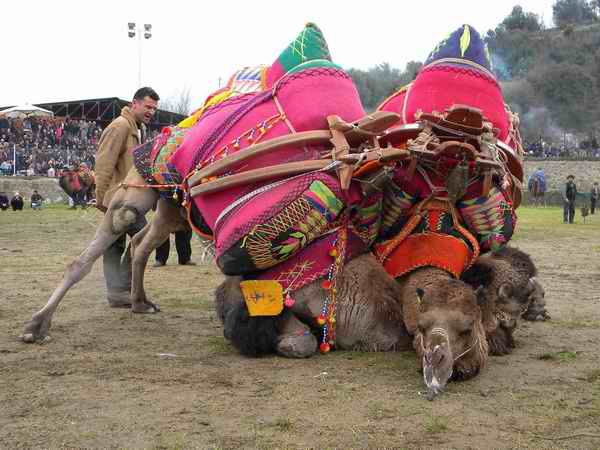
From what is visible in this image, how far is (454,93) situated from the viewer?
218 inches

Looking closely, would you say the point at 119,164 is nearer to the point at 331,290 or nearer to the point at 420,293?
the point at 331,290

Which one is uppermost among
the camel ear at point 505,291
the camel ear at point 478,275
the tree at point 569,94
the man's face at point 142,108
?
the tree at point 569,94

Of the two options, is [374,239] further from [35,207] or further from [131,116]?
[35,207]

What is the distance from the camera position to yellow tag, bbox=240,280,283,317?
525 cm

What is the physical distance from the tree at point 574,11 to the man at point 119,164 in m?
129

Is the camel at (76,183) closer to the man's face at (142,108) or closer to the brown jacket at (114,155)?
the man's face at (142,108)

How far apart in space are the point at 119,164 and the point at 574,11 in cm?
13293

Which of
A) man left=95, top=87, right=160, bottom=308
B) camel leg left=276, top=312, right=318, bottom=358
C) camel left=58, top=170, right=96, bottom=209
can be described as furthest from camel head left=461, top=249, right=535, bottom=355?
camel left=58, top=170, right=96, bottom=209

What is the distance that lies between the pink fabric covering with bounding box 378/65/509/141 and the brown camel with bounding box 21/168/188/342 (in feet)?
8.17

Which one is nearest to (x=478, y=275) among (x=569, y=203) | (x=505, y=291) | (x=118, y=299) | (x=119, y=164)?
(x=505, y=291)

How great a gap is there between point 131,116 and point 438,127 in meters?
3.91

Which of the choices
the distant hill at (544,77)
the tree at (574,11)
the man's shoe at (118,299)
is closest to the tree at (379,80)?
the distant hill at (544,77)

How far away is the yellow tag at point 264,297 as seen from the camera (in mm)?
5246

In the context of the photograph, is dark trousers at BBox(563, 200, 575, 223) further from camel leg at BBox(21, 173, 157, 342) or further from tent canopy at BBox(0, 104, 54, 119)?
tent canopy at BBox(0, 104, 54, 119)
